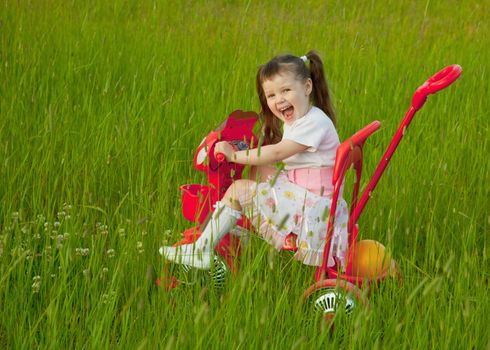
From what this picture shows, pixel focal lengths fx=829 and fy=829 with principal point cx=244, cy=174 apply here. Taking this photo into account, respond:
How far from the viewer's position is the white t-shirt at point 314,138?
2652mm

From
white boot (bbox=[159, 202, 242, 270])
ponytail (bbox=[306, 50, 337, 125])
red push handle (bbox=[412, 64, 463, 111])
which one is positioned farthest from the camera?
ponytail (bbox=[306, 50, 337, 125])

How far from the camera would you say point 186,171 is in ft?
11.8

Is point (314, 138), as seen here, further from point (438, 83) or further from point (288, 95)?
point (438, 83)

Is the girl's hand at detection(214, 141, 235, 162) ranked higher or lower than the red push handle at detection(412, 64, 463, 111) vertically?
lower

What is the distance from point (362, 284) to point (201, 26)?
11.6 feet

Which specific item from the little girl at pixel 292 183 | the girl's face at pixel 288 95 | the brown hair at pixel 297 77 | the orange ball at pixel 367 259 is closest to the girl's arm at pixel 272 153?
the little girl at pixel 292 183

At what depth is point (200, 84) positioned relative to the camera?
4480mm

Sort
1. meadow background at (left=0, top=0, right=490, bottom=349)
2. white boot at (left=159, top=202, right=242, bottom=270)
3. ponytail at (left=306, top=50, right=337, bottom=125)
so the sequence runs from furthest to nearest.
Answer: ponytail at (left=306, top=50, right=337, bottom=125) < white boot at (left=159, top=202, right=242, bottom=270) < meadow background at (left=0, top=0, right=490, bottom=349)

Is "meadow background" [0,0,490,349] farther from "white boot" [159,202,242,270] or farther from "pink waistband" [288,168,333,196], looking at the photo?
"pink waistband" [288,168,333,196]

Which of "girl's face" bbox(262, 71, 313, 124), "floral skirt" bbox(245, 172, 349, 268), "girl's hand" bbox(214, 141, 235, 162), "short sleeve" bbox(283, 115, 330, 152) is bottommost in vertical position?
"floral skirt" bbox(245, 172, 349, 268)

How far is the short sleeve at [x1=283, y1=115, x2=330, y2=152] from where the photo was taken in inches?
104

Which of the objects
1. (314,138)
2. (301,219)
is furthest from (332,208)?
(314,138)

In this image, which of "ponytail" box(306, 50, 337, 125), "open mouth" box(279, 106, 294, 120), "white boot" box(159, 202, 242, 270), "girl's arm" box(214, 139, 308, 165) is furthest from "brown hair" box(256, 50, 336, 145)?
"white boot" box(159, 202, 242, 270)

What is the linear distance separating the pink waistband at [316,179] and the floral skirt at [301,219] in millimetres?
33
